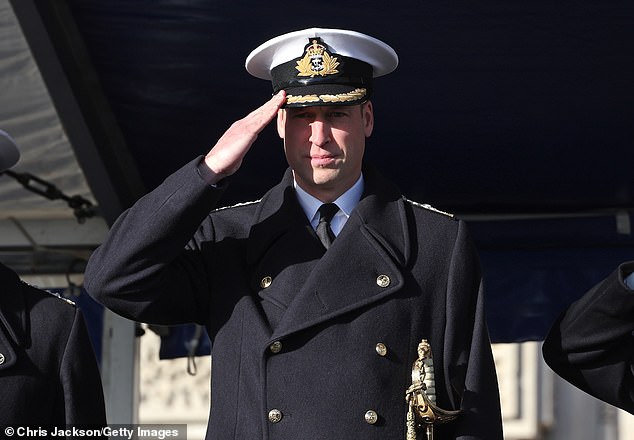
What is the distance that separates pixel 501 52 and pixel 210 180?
1660mm

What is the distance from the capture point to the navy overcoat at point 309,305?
364 centimetres

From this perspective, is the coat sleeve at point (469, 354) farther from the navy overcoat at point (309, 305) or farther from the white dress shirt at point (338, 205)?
the white dress shirt at point (338, 205)

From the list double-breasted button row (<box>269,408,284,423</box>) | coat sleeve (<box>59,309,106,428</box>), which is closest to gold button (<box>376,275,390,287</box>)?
double-breasted button row (<box>269,408,284,423</box>)

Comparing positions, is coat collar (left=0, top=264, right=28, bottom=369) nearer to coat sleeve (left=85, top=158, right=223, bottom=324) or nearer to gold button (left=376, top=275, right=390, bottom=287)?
coat sleeve (left=85, top=158, right=223, bottom=324)

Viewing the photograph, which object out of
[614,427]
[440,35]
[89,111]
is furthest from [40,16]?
[614,427]

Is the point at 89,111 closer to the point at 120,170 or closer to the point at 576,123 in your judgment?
the point at 120,170

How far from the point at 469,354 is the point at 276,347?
483mm

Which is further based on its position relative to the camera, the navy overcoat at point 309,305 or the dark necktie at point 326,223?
the dark necktie at point 326,223

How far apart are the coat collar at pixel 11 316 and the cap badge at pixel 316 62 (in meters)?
1.05

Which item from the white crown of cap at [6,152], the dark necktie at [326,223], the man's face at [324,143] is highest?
the white crown of cap at [6,152]

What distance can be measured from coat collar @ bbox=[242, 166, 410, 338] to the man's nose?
0.21m

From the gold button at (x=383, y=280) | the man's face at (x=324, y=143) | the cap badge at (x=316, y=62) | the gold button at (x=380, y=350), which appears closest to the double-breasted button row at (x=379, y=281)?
the gold button at (x=383, y=280)

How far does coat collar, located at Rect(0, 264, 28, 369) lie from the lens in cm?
416

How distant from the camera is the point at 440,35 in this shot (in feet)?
16.3
